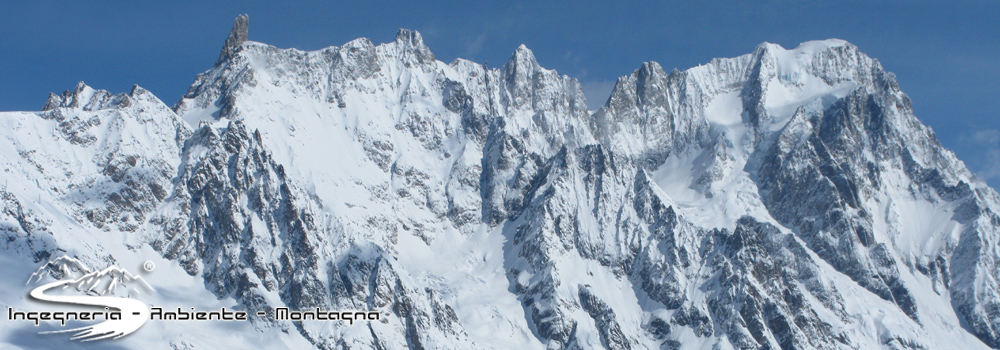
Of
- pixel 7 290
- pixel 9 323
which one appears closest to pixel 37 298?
pixel 9 323

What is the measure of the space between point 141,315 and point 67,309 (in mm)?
52746

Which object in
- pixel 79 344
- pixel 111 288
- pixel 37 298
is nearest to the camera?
pixel 111 288

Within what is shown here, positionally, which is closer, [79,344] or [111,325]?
[111,325]

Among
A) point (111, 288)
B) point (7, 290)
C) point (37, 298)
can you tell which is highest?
point (7, 290)

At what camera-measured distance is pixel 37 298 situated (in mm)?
161375

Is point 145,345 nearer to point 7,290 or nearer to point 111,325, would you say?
point 7,290

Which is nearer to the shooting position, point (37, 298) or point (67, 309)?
point (37, 298)

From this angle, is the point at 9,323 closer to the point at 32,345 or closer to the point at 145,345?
the point at 32,345

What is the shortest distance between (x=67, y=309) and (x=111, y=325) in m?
42.6

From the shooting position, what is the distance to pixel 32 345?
7072 inches

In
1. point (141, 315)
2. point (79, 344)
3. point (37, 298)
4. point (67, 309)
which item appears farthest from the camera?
point (67, 309)

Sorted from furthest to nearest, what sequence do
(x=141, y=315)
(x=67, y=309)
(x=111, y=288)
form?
1. (x=67, y=309)
2. (x=141, y=315)
3. (x=111, y=288)

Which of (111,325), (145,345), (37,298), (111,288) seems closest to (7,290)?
(145,345)

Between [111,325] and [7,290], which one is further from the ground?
[7,290]
